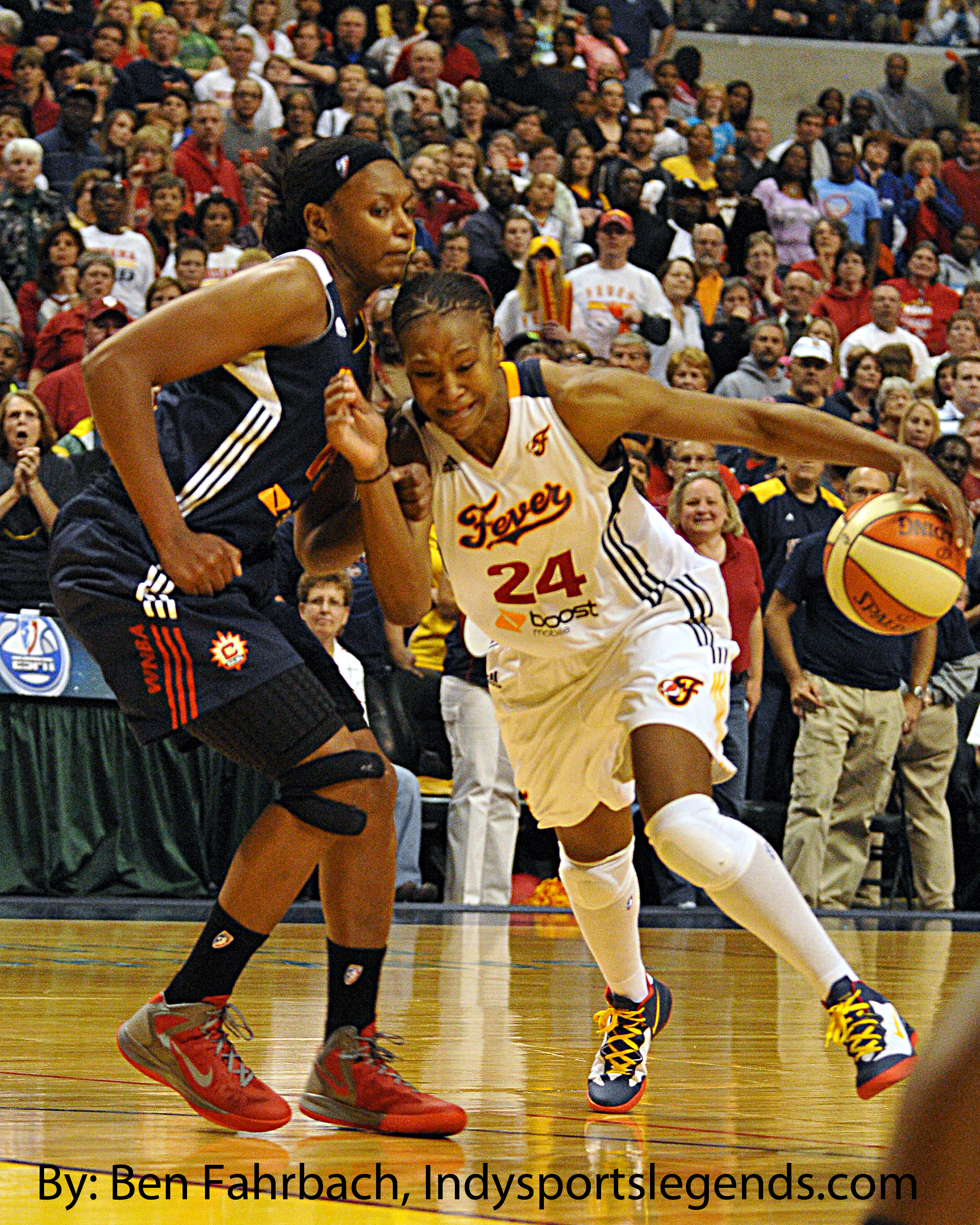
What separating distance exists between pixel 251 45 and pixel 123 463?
11237 mm

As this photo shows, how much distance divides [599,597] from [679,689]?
0.31 metres

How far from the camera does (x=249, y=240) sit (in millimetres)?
11023

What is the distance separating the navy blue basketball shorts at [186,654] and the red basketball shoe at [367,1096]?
0.55 metres

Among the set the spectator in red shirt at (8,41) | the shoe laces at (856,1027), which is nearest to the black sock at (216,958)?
the shoe laces at (856,1027)

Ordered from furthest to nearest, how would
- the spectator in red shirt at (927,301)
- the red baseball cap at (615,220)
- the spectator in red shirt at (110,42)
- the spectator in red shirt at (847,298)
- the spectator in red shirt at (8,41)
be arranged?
the spectator in red shirt at (927,301), the spectator in red shirt at (847,298), the spectator in red shirt at (110,42), the spectator in red shirt at (8,41), the red baseball cap at (615,220)

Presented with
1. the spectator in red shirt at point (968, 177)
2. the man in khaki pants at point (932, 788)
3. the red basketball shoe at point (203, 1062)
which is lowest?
the man in khaki pants at point (932, 788)

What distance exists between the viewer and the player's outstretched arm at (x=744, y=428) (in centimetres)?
342

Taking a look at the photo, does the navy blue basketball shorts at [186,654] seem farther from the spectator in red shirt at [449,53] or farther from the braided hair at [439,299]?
the spectator in red shirt at [449,53]

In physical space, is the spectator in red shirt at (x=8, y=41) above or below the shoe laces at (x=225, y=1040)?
above

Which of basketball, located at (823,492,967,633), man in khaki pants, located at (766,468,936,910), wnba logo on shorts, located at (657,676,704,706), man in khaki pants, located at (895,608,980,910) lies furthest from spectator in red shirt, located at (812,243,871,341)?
wnba logo on shorts, located at (657,676,704,706)

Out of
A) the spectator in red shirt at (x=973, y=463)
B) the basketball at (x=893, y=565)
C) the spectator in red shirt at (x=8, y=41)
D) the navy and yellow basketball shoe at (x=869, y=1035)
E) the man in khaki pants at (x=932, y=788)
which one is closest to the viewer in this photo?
the navy and yellow basketball shoe at (x=869, y=1035)

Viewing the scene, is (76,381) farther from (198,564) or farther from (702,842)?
(702,842)

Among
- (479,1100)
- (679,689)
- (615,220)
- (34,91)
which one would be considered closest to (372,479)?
(679,689)

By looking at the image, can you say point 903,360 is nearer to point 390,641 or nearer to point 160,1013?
point 390,641
